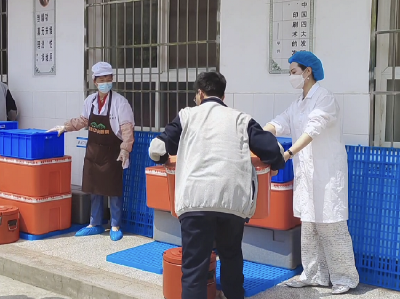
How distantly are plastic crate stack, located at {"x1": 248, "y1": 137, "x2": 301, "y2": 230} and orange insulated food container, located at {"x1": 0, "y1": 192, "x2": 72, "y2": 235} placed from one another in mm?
2349

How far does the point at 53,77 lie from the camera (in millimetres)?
7516

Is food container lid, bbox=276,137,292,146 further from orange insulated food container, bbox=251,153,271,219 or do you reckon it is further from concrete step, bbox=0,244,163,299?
concrete step, bbox=0,244,163,299

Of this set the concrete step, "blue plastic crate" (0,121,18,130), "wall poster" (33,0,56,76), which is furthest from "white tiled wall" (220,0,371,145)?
"blue plastic crate" (0,121,18,130)

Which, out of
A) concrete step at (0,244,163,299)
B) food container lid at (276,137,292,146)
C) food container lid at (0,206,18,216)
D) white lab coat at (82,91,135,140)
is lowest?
concrete step at (0,244,163,299)

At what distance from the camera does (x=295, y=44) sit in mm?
5309

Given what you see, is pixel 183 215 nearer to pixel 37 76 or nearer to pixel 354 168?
pixel 354 168

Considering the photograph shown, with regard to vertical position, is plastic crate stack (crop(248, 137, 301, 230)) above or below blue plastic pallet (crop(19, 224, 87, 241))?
above

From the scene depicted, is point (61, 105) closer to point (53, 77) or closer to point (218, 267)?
point (53, 77)

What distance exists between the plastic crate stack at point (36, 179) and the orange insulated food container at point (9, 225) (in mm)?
108

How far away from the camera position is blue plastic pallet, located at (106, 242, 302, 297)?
182 inches

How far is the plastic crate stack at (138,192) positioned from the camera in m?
6.22

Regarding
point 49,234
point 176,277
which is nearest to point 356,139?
point 176,277

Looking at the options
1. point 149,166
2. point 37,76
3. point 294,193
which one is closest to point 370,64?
point 294,193

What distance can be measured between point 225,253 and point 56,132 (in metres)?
2.84
